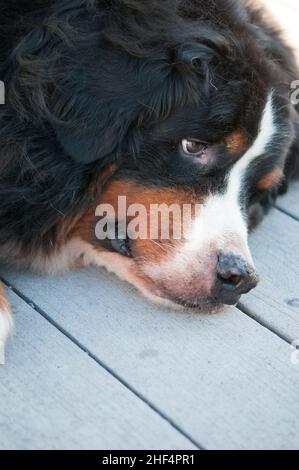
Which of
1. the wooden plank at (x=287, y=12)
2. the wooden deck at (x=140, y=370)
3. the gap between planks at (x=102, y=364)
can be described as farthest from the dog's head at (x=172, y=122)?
the wooden plank at (x=287, y=12)

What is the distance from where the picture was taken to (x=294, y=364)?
242 centimetres

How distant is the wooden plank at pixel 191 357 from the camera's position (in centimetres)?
215

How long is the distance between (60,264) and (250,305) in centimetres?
65

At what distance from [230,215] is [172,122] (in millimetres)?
378

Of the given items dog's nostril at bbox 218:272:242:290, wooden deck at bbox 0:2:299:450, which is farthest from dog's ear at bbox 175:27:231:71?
wooden deck at bbox 0:2:299:450

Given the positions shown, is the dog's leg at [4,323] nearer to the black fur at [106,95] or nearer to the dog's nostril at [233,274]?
the black fur at [106,95]

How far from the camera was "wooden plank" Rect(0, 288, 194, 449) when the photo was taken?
6.65 feet

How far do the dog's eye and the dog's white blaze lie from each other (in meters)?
0.16

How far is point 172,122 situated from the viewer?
2.41 metres

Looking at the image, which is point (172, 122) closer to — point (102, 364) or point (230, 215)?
point (230, 215)

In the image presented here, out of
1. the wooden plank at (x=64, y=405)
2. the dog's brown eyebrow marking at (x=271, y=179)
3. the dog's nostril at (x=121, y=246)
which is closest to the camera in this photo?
the wooden plank at (x=64, y=405)

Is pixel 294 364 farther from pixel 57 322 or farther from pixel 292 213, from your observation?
pixel 292 213
